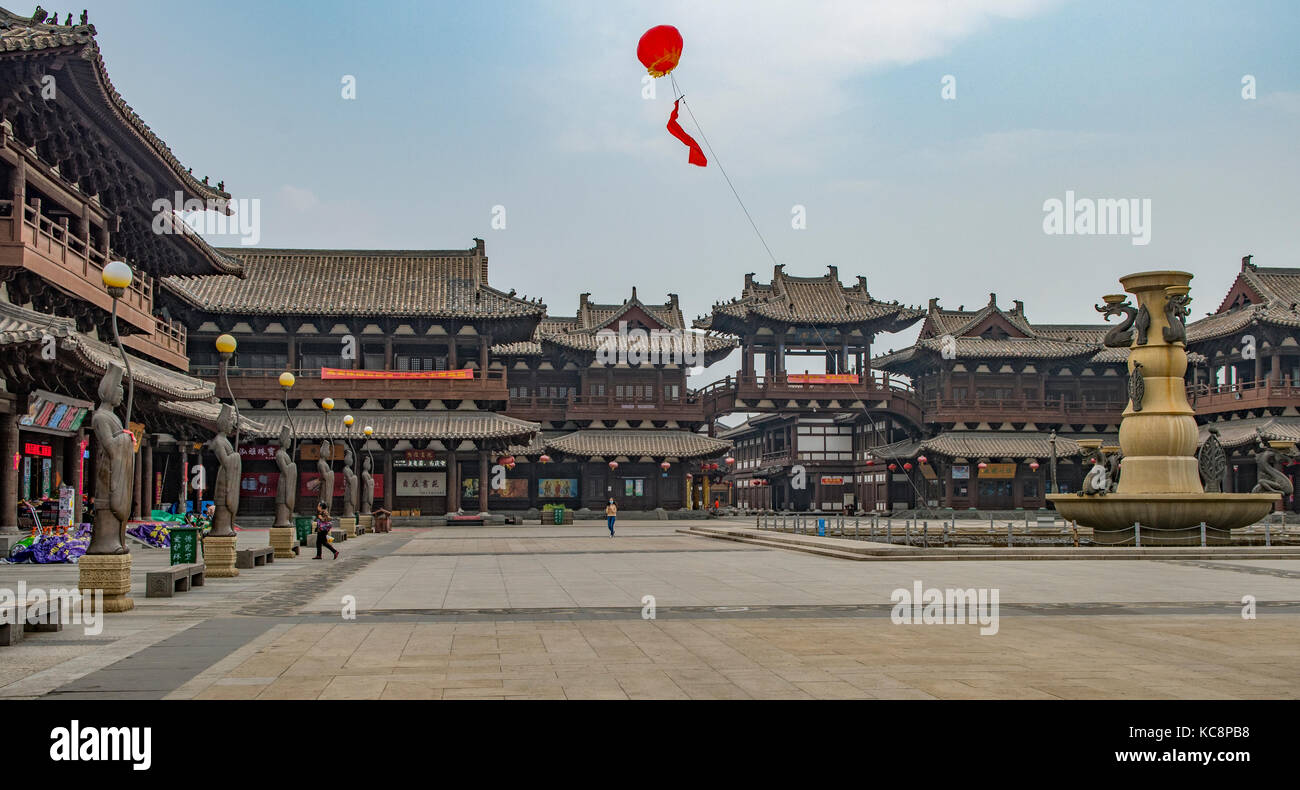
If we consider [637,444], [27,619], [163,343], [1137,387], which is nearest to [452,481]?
[637,444]

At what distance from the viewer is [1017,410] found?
216ft

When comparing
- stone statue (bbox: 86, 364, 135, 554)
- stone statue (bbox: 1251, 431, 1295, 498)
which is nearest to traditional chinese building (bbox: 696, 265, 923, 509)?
stone statue (bbox: 1251, 431, 1295, 498)

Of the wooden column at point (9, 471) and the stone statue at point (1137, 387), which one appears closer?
the wooden column at point (9, 471)

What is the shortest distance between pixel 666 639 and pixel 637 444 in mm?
49305

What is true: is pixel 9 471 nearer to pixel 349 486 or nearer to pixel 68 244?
pixel 68 244

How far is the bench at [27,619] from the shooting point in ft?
34.5

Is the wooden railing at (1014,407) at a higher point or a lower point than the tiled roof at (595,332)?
lower

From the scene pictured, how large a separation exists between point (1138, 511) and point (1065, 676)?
20.7 meters

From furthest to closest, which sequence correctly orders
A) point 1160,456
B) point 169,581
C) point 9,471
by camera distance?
1. point 1160,456
2. point 9,471
3. point 169,581

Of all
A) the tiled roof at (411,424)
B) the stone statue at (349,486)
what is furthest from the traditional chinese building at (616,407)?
the stone statue at (349,486)

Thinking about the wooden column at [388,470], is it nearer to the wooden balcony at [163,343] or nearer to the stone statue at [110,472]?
the wooden balcony at [163,343]

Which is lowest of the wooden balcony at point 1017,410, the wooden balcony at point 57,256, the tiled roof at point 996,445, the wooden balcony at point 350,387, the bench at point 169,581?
the bench at point 169,581

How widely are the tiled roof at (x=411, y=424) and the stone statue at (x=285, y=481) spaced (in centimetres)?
2692
